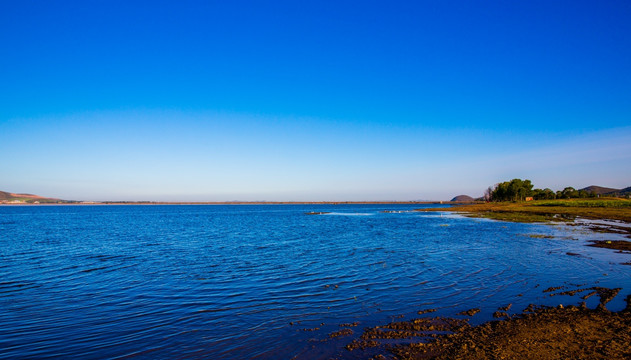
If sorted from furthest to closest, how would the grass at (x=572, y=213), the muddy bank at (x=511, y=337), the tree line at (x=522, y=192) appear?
the tree line at (x=522, y=192)
the grass at (x=572, y=213)
the muddy bank at (x=511, y=337)

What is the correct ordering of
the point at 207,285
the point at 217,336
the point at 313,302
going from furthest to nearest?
1. the point at 207,285
2. the point at 313,302
3. the point at 217,336

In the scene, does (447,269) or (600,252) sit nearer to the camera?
(447,269)

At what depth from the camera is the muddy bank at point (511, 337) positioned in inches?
397

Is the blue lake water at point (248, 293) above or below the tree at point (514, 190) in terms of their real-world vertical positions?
below

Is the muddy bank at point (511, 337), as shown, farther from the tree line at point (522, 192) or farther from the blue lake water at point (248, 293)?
the tree line at point (522, 192)

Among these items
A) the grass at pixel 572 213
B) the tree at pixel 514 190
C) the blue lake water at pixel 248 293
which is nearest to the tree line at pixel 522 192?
the tree at pixel 514 190

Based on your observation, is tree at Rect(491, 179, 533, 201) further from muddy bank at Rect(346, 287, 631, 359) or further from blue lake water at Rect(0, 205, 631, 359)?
muddy bank at Rect(346, 287, 631, 359)

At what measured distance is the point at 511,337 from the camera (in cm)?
1124

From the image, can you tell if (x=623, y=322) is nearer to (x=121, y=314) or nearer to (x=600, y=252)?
(x=121, y=314)

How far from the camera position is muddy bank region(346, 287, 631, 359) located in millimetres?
10078

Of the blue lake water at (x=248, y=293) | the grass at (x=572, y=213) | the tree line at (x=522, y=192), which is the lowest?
the blue lake water at (x=248, y=293)

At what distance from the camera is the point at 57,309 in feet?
51.0

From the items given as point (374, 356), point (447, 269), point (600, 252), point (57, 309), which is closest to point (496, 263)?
point (447, 269)

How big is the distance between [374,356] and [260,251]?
80.9 ft
